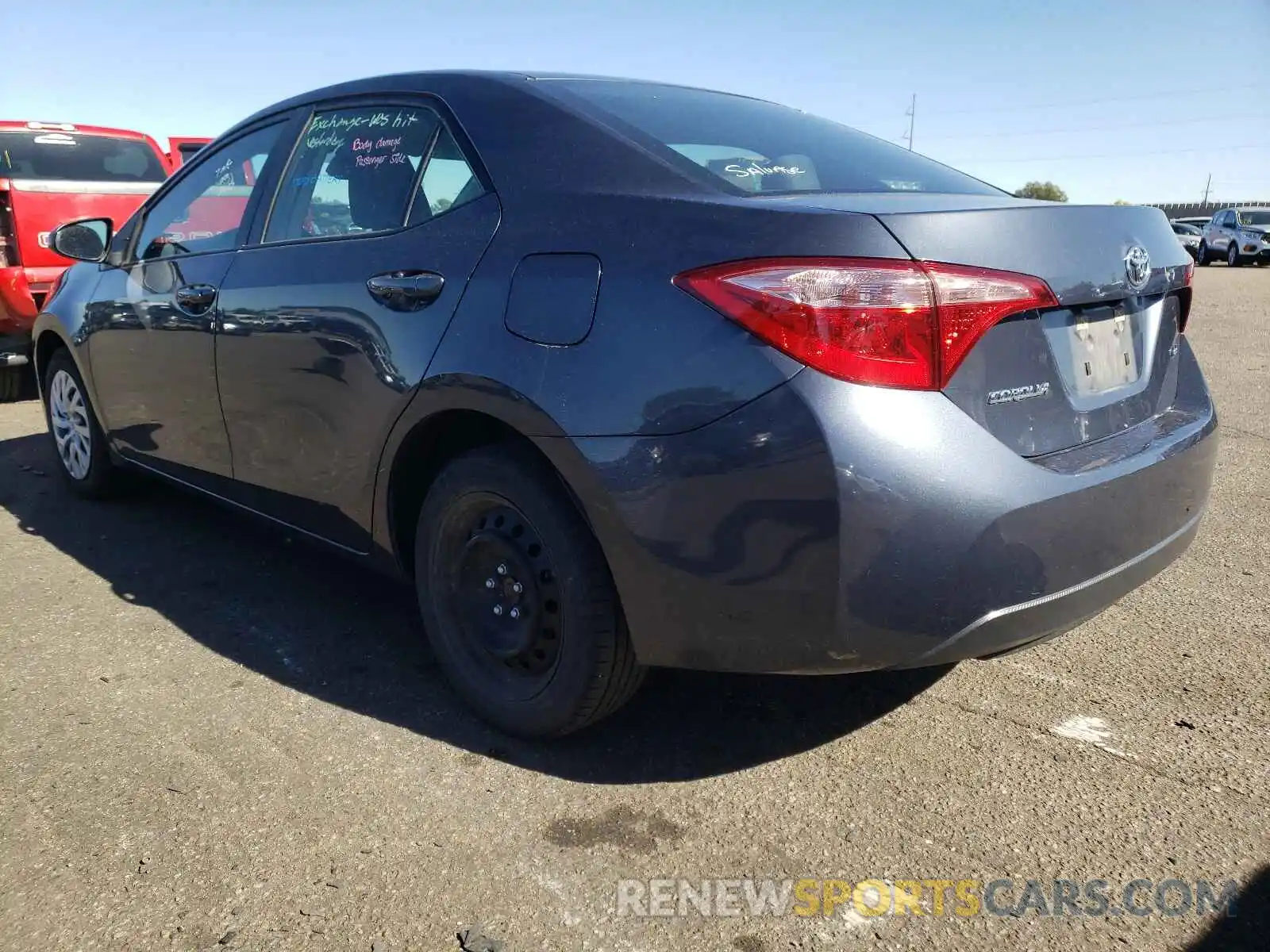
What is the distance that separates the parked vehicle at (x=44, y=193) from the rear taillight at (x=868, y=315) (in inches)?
225

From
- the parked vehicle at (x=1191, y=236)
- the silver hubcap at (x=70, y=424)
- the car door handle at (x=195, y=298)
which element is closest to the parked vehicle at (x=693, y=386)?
the car door handle at (x=195, y=298)

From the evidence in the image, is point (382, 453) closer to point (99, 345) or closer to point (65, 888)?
point (65, 888)

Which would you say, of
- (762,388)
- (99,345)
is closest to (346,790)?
(762,388)

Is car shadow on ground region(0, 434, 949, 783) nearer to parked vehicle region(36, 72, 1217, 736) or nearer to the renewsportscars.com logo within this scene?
parked vehicle region(36, 72, 1217, 736)

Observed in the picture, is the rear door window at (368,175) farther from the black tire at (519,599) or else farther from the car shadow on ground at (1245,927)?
the car shadow on ground at (1245,927)

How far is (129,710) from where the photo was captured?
2.84m

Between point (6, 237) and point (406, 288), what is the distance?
5992mm

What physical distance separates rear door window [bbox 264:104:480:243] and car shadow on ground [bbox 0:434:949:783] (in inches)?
41.8

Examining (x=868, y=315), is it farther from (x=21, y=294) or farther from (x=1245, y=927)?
(x=21, y=294)

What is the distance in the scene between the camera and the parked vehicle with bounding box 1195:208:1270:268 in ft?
96.5

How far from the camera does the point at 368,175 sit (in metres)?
3.03

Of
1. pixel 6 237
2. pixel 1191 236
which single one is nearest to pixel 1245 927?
pixel 6 237

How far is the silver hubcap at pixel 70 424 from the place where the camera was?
4.70m

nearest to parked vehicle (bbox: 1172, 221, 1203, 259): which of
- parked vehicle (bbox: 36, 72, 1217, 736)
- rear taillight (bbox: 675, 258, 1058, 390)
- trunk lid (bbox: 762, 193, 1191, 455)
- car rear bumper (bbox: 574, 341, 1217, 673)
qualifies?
trunk lid (bbox: 762, 193, 1191, 455)
